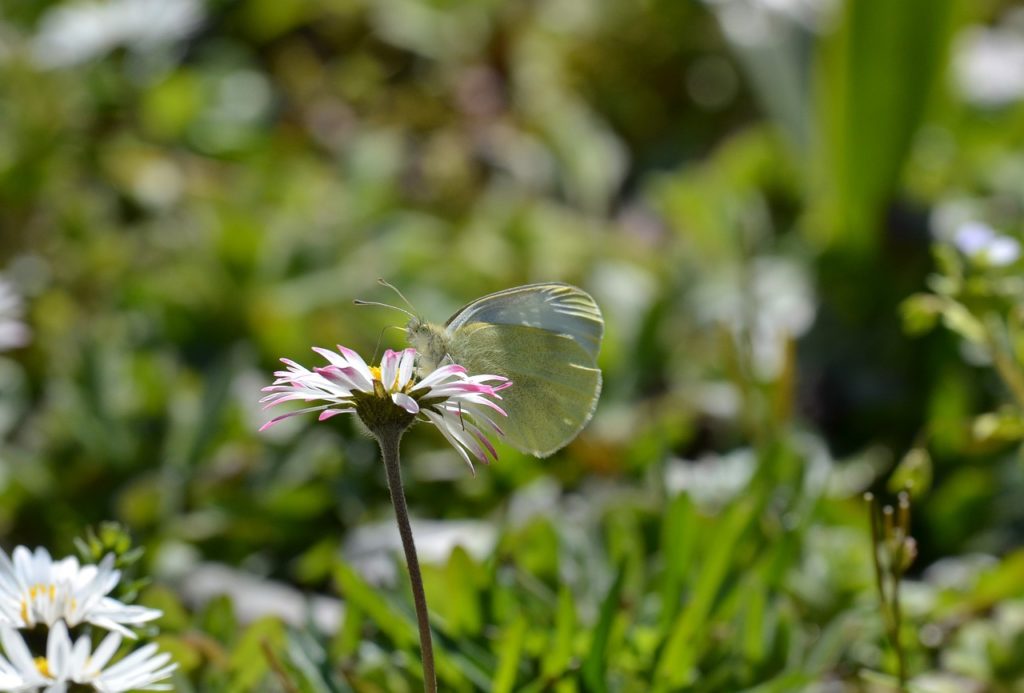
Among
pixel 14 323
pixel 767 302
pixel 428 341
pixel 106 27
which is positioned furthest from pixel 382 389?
pixel 106 27

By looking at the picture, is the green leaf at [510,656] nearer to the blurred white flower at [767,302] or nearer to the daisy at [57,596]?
the daisy at [57,596]

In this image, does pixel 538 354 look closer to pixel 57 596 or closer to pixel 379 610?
pixel 379 610

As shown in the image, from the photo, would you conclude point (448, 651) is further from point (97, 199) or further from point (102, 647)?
point (97, 199)

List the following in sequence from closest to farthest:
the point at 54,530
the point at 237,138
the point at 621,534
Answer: the point at 621,534
the point at 54,530
the point at 237,138

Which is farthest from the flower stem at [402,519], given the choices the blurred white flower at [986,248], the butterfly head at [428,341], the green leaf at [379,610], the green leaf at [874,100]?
the green leaf at [874,100]

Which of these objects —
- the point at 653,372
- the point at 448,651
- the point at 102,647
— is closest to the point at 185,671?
the point at 448,651

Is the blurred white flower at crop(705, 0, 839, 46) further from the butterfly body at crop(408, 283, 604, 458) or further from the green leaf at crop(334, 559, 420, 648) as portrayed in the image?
the green leaf at crop(334, 559, 420, 648)

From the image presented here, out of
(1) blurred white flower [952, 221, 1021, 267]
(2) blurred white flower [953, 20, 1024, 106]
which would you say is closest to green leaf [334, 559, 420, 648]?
(1) blurred white flower [952, 221, 1021, 267]
